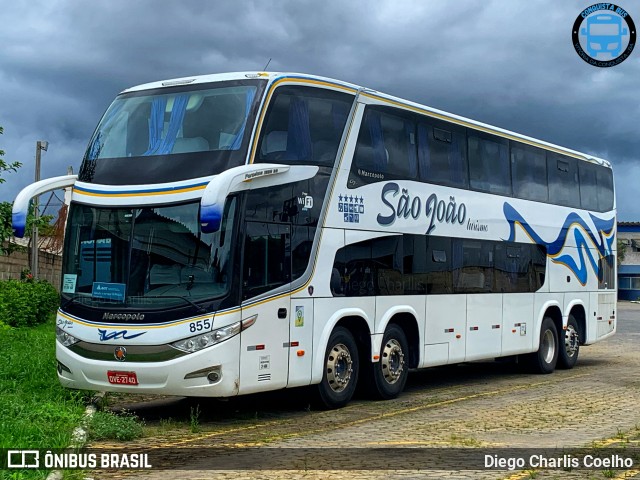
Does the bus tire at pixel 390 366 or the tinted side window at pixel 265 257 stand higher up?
the tinted side window at pixel 265 257

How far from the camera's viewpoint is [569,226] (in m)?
20.9

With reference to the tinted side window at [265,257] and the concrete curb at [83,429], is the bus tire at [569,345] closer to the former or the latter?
the tinted side window at [265,257]

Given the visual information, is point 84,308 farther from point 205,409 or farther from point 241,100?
point 241,100

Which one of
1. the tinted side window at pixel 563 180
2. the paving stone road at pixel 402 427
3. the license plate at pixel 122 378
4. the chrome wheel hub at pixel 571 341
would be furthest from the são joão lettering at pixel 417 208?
the chrome wheel hub at pixel 571 341

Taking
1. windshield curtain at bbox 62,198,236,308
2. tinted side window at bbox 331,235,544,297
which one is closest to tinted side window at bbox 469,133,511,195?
tinted side window at bbox 331,235,544,297

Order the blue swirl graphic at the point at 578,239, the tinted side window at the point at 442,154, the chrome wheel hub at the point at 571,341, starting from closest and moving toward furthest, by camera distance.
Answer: the tinted side window at the point at 442,154
the blue swirl graphic at the point at 578,239
the chrome wheel hub at the point at 571,341

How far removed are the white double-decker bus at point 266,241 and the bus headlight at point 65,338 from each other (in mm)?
22

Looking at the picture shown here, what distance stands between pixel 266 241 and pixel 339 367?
237 centimetres

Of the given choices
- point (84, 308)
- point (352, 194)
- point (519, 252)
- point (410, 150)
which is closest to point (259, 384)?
point (84, 308)

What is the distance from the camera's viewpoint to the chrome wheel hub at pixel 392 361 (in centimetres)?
1468

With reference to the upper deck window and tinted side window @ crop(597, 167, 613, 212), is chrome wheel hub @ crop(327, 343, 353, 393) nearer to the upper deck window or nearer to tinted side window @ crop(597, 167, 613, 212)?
the upper deck window

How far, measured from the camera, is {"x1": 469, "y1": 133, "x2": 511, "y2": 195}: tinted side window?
17344 millimetres

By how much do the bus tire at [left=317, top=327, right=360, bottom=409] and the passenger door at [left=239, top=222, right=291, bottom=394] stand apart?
106 centimetres

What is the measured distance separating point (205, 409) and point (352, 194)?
11.6 feet
